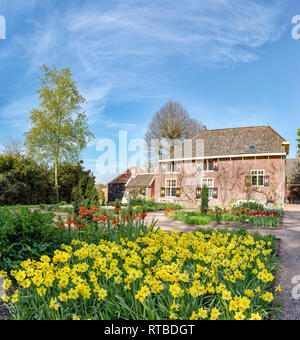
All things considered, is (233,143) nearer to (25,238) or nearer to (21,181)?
(21,181)

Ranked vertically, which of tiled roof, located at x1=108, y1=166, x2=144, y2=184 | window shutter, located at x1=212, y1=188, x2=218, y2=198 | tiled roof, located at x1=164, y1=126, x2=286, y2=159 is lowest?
window shutter, located at x1=212, y1=188, x2=218, y2=198

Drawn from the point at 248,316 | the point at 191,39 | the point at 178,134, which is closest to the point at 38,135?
the point at 178,134

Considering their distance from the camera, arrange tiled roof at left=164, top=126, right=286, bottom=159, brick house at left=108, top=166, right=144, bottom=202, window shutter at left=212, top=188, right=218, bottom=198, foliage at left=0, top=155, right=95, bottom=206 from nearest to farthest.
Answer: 1. foliage at left=0, top=155, right=95, bottom=206
2. tiled roof at left=164, top=126, right=286, bottom=159
3. window shutter at left=212, top=188, right=218, bottom=198
4. brick house at left=108, top=166, right=144, bottom=202

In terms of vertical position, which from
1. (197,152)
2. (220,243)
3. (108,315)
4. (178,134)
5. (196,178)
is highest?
(178,134)

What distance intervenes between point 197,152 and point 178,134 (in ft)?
15.3

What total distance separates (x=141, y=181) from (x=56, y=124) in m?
9.83

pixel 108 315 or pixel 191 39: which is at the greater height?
pixel 191 39

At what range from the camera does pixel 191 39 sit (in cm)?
638

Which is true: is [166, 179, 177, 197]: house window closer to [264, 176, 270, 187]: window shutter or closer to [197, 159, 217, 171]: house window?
[197, 159, 217, 171]: house window

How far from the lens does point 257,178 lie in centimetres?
2053

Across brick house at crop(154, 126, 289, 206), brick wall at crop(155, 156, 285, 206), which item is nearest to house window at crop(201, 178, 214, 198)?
brick house at crop(154, 126, 289, 206)

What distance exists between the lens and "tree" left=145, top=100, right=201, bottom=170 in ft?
88.1

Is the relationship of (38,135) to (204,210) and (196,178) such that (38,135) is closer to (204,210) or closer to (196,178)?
(196,178)

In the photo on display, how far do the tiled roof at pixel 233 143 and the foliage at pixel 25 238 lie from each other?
1959 cm
